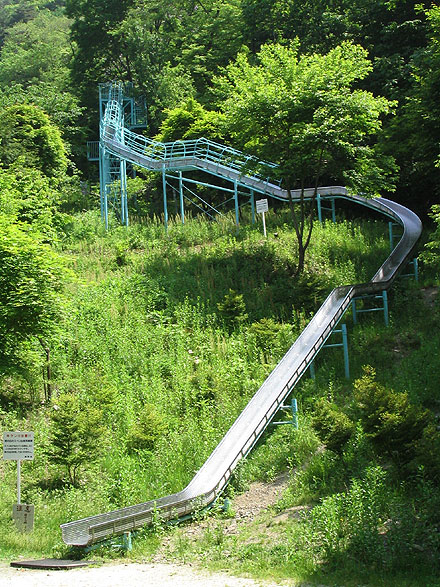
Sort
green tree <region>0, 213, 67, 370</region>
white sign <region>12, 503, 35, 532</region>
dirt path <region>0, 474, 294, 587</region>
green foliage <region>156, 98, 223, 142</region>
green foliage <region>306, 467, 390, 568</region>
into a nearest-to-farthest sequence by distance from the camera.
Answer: dirt path <region>0, 474, 294, 587</region>, green foliage <region>306, 467, 390, 568</region>, white sign <region>12, 503, 35, 532</region>, green tree <region>0, 213, 67, 370</region>, green foliage <region>156, 98, 223, 142</region>

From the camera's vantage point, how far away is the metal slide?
1093 centimetres

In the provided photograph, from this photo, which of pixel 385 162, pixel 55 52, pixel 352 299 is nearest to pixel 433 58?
pixel 385 162

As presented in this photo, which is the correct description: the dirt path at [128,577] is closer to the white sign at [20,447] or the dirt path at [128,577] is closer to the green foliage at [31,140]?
the white sign at [20,447]

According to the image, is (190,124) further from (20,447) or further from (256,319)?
(20,447)

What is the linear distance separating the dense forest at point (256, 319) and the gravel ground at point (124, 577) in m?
0.58

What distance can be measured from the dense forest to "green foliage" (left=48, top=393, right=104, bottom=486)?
0.05 meters

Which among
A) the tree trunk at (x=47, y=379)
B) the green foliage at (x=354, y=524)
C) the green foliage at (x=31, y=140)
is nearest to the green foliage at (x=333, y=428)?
the green foliage at (x=354, y=524)

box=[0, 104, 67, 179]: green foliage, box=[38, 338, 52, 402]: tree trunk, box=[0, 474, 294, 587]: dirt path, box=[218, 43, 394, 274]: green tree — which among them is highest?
box=[0, 104, 67, 179]: green foliage

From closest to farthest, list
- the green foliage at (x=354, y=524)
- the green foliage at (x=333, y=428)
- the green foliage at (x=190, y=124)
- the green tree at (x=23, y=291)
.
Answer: the green foliage at (x=354, y=524)
the green foliage at (x=333, y=428)
the green tree at (x=23, y=291)
the green foliage at (x=190, y=124)

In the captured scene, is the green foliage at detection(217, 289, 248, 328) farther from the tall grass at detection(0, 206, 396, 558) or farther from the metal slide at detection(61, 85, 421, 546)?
the metal slide at detection(61, 85, 421, 546)

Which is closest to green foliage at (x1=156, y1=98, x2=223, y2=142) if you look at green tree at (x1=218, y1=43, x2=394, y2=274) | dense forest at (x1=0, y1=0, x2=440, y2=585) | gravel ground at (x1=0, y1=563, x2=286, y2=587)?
dense forest at (x1=0, y1=0, x2=440, y2=585)

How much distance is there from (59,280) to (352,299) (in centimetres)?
781

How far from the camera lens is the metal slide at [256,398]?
10.9 m

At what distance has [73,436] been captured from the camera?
13.4m
